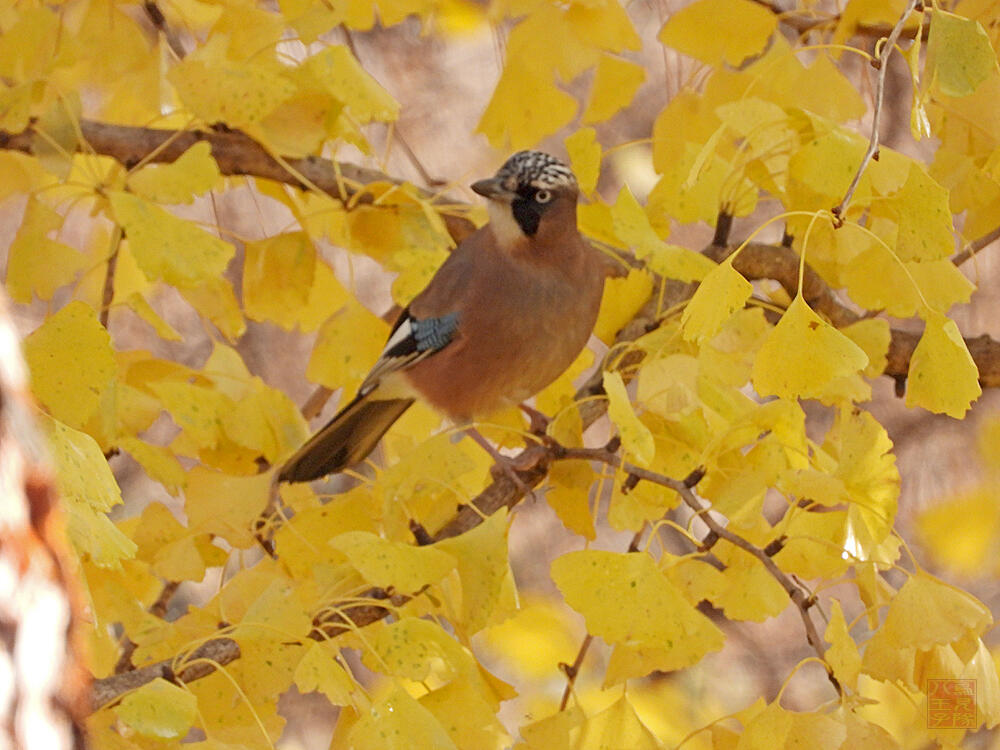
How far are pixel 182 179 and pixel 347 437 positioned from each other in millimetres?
542

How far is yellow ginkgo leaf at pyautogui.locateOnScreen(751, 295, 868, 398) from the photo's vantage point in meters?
0.71

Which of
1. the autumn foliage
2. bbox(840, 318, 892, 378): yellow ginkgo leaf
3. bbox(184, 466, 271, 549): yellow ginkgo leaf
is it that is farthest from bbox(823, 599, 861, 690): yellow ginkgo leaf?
bbox(184, 466, 271, 549): yellow ginkgo leaf

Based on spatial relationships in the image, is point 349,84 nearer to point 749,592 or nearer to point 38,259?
point 38,259

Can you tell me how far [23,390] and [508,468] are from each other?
801 mm

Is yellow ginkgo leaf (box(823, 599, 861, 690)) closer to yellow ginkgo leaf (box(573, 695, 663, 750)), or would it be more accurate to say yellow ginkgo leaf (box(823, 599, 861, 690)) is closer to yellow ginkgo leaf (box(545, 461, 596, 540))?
yellow ginkgo leaf (box(573, 695, 663, 750))

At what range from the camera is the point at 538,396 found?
4.51ft

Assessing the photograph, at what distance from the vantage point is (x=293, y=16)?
106 centimetres

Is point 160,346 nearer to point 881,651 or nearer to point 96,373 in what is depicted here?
point 96,373

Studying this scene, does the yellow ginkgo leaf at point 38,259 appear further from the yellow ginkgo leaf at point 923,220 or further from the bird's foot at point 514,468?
the yellow ginkgo leaf at point 923,220

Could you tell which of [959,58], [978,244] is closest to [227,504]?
[959,58]

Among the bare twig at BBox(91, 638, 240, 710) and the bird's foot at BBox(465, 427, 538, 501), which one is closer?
the bare twig at BBox(91, 638, 240, 710)

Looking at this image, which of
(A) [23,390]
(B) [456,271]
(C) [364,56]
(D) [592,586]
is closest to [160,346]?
(C) [364,56]

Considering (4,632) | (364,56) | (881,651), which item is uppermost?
(4,632)

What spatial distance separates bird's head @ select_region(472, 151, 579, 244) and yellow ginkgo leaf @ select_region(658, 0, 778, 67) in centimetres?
31
